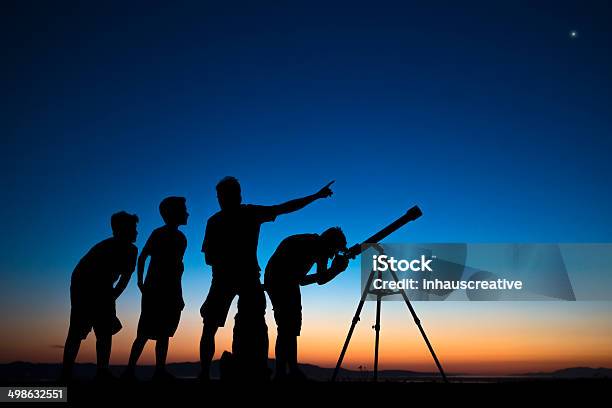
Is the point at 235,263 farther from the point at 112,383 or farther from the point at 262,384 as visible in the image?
the point at 112,383

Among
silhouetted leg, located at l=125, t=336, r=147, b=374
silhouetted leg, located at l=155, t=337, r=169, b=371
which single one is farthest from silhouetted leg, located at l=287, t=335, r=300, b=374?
silhouetted leg, located at l=125, t=336, r=147, b=374

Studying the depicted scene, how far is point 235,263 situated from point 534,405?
377 centimetres

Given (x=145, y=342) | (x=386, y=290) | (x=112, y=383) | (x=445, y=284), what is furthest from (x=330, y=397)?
(x=445, y=284)

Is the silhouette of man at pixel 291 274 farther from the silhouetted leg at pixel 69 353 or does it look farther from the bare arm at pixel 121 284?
the silhouetted leg at pixel 69 353

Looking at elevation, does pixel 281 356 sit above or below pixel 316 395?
above

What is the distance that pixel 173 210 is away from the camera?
27.0 ft

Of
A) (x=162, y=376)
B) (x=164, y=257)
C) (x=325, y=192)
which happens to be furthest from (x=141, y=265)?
(x=325, y=192)

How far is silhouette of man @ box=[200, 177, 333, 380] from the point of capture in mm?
7406

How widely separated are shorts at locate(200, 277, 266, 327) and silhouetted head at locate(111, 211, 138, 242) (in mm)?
1576

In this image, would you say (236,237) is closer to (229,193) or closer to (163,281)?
(229,193)

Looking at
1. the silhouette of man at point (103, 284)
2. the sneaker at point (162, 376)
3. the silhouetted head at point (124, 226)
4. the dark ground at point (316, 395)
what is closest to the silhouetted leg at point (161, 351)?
the sneaker at point (162, 376)

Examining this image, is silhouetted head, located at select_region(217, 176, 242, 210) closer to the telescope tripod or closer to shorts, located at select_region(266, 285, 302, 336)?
shorts, located at select_region(266, 285, 302, 336)

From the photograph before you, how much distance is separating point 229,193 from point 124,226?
6.14 feet

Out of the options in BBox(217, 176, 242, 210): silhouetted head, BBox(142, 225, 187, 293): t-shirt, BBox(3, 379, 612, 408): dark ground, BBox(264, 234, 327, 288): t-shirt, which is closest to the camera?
BBox(3, 379, 612, 408): dark ground
